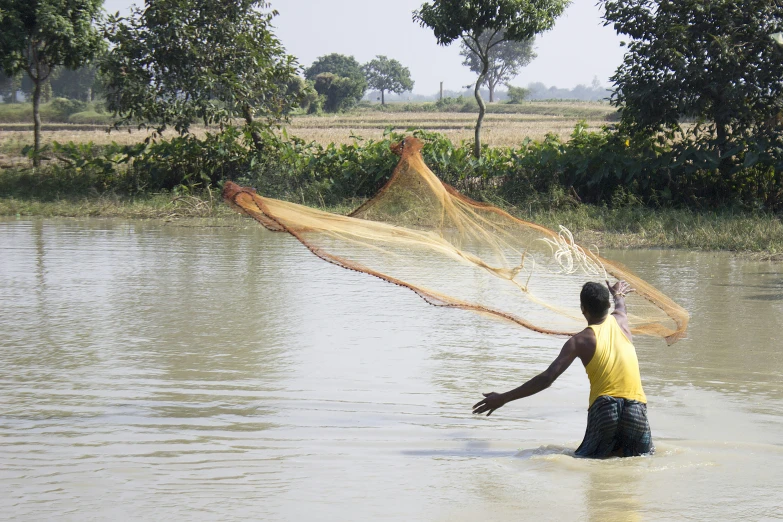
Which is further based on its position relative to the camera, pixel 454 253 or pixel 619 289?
pixel 454 253

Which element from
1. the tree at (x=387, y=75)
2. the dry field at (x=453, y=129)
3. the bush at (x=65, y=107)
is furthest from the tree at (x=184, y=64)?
the tree at (x=387, y=75)

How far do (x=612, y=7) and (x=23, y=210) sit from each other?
11.0 m

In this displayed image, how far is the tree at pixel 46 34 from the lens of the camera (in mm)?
17109

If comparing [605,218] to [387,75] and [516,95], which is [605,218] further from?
[387,75]

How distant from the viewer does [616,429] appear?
4.41 metres

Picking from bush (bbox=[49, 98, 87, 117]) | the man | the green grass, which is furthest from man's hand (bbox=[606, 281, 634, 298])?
bush (bbox=[49, 98, 87, 117])

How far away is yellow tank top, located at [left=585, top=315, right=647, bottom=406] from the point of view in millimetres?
4336

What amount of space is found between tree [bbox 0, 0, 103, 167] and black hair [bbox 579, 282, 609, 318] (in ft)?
50.7

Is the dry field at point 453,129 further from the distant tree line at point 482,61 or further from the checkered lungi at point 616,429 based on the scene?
the checkered lungi at point 616,429

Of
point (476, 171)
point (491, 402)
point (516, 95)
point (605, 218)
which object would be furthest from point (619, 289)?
point (516, 95)

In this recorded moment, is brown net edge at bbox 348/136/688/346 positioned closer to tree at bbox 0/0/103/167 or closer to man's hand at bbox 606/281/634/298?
man's hand at bbox 606/281/634/298

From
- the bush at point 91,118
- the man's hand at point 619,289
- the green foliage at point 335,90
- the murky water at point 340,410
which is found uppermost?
the green foliage at point 335,90

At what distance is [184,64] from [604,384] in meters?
14.3

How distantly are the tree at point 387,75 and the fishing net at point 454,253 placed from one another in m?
82.8
